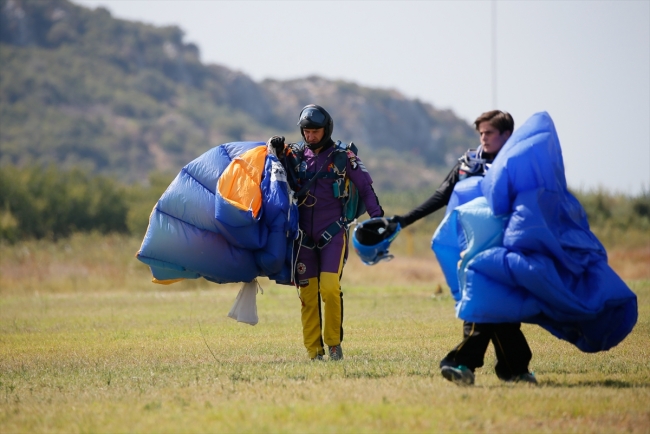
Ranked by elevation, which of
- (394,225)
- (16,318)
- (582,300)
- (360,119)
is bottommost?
(16,318)

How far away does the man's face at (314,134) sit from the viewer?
29.8 feet

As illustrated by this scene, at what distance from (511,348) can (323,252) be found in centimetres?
246

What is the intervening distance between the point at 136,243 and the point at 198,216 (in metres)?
21.2

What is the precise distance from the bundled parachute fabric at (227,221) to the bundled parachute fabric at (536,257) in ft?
7.69

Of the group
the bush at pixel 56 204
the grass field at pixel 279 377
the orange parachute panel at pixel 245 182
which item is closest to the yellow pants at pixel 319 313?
the grass field at pixel 279 377

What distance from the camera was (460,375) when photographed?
6.85 metres

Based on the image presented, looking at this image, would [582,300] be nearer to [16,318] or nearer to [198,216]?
[198,216]

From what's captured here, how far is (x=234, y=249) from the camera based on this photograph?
29.1 feet

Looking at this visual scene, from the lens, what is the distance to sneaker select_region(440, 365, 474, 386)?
22.5ft

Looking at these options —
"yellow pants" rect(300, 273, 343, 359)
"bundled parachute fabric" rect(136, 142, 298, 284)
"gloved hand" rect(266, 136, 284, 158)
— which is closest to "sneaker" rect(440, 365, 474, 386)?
"yellow pants" rect(300, 273, 343, 359)

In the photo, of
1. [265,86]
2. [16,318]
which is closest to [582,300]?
[16,318]

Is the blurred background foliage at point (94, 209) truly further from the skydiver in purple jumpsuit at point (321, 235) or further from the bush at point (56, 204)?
the skydiver in purple jumpsuit at point (321, 235)

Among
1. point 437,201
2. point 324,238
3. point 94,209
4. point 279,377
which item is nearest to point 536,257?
point 437,201

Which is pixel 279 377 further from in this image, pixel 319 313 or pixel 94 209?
pixel 94 209
